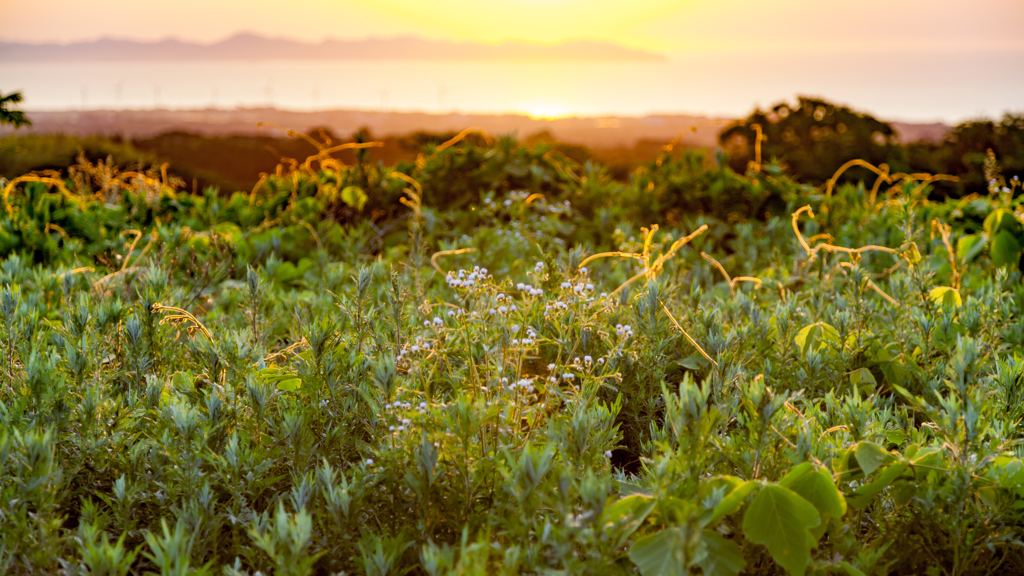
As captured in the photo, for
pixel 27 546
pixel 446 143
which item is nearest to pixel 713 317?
pixel 27 546

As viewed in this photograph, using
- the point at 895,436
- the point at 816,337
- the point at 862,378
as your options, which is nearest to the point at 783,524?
the point at 895,436

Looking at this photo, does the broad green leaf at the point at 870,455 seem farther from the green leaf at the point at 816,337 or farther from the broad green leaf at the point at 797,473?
the green leaf at the point at 816,337

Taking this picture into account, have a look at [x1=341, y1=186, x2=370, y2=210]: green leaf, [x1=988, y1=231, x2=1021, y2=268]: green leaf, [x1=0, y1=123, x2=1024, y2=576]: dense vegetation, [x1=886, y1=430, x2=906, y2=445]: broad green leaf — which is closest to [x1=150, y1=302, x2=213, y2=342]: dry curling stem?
[x1=0, y1=123, x2=1024, y2=576]: dense vegetation

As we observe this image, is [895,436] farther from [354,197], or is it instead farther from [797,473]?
[354,197]

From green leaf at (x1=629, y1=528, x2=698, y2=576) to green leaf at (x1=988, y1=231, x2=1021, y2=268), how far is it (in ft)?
14.8

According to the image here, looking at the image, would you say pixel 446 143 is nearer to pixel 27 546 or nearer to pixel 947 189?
pixel 27 546

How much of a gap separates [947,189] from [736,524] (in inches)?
573

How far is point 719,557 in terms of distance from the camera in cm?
166

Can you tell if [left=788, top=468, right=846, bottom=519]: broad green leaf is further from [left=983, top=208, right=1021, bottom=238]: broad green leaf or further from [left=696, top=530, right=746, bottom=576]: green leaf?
[left=983, top=208, right=1021, bottom=238]: broad green leaf

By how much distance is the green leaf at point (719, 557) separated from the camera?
1638mm

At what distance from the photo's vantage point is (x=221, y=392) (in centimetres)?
224

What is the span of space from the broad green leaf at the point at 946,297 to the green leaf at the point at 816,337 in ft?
1.85

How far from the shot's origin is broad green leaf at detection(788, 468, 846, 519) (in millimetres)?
1742

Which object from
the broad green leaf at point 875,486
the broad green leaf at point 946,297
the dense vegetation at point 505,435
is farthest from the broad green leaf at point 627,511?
the broad green leaf at point 946,297
